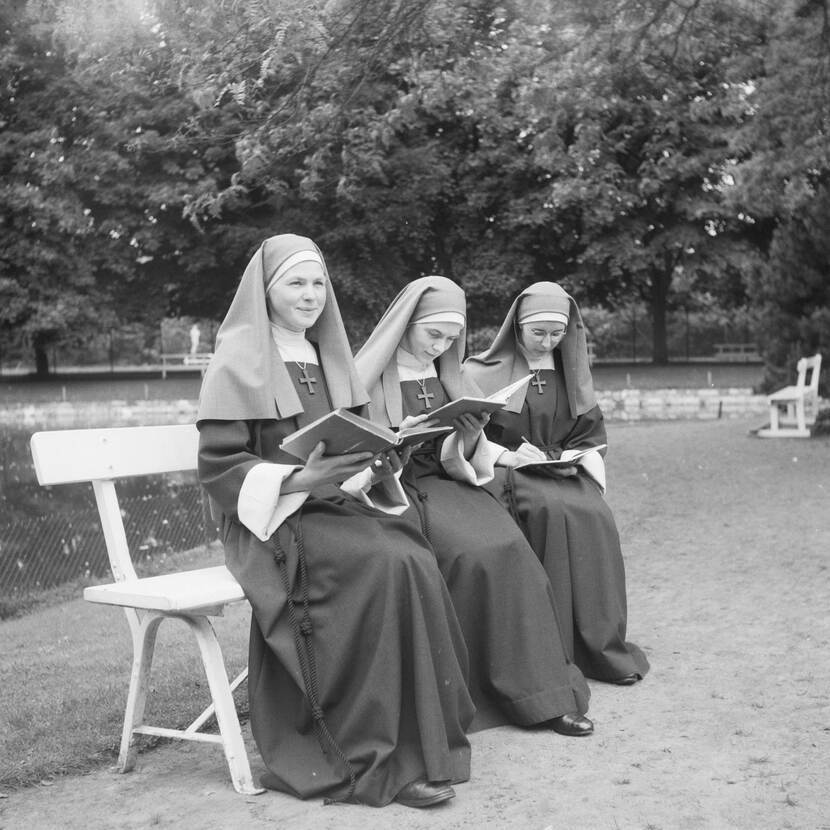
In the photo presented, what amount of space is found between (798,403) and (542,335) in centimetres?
1149

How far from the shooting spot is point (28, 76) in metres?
24.7

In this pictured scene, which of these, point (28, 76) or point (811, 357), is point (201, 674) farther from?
point (28, 76)

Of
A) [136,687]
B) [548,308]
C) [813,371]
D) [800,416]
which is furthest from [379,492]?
[813,371]

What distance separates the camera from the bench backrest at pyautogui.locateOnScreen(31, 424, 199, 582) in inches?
160

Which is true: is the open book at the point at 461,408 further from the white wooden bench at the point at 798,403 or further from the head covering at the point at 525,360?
the white wooden bench at the point at 798,403

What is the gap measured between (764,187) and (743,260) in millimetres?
14750

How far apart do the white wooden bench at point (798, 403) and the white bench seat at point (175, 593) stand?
42.8ft

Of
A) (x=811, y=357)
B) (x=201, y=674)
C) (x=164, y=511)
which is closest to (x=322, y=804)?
(x=201, y=674)

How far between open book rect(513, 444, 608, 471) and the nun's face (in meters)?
1.45

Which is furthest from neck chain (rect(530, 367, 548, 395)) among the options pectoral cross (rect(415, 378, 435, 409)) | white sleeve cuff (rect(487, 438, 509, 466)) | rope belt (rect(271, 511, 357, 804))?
rope belt (rect(271, 511, 357, 804))

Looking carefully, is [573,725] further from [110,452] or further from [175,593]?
[110,452]

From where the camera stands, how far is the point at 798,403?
52.9 ft

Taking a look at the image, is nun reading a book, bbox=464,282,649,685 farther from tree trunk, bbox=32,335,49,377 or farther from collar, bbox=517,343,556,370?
tree trunk, bbox=32,335,49,377

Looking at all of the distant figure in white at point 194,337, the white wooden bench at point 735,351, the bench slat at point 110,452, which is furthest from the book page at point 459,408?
the distant figure in white at point 194,337
